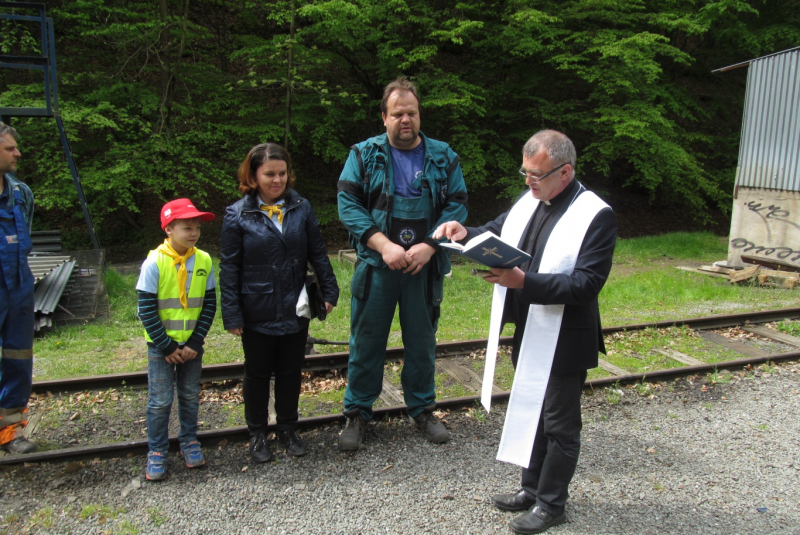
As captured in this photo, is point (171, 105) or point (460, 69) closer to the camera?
point (171, 105)

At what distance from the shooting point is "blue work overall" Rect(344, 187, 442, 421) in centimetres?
424

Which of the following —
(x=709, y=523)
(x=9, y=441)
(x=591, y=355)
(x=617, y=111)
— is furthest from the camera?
(x=617, y=111)

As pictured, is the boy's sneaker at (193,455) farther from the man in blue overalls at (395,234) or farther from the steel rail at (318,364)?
the steel rail at (318,364)

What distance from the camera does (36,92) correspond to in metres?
10.8

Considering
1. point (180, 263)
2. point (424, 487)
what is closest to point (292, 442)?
point (424, 487)

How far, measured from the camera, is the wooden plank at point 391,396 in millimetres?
5219

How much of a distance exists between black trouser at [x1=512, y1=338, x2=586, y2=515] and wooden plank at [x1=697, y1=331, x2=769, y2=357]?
4.57m

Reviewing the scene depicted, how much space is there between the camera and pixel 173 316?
380 cm

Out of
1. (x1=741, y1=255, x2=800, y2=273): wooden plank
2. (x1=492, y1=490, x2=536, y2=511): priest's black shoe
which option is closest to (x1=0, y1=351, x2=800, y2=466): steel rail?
(x1=492, y1=490, x2=536, y2=511): priest's black shoe

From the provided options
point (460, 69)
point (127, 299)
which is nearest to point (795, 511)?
point (127, 299)

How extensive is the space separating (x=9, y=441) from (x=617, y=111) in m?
14.3

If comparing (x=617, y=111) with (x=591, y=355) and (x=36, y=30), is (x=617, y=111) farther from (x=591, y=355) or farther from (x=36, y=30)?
(x=36, y=30)

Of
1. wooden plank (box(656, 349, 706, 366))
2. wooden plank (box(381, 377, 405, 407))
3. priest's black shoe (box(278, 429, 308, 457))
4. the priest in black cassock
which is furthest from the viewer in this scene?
wooden plank (box(656, 349, 706, 366))

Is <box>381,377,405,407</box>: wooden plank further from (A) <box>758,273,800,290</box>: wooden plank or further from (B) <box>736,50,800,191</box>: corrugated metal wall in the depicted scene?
(B) <box>736,50,800,191</box>: corrugated metal wall
